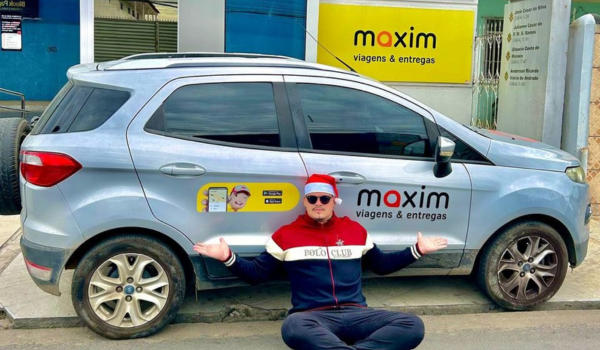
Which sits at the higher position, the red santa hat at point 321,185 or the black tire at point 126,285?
the red santa hat at point 321,185

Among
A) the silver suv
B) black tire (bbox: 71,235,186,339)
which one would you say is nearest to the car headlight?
the silver suv

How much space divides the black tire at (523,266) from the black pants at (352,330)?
4.30 feet

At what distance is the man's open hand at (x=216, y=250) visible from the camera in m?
4.19

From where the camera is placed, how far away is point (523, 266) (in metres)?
5.13

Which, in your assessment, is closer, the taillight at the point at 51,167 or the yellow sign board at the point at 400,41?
the taillight at the point at 51,167

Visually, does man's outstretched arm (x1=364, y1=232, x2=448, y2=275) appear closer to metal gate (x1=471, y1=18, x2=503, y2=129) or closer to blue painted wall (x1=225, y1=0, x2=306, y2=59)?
blue painted wall (x1=225, y1=0, x2=306, y2=59)

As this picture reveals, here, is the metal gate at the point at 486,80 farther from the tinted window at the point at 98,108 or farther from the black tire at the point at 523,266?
the tinted window at the point at 98,108

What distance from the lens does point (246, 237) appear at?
462cm

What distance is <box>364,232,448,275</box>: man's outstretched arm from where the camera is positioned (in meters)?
4.34

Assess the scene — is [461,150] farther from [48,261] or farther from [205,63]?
[48,261]

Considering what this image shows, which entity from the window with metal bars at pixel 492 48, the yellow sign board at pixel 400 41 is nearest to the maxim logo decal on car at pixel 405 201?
the yellow sign board at pixel 400 41

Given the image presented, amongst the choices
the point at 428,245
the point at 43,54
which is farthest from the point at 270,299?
the point at 43,54

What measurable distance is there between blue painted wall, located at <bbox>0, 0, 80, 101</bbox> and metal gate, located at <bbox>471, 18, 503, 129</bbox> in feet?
26.3

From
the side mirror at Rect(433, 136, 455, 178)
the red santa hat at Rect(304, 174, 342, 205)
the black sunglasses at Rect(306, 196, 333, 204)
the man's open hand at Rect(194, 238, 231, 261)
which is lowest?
the man's open hand at Rect(194, 238, 231, 261)
